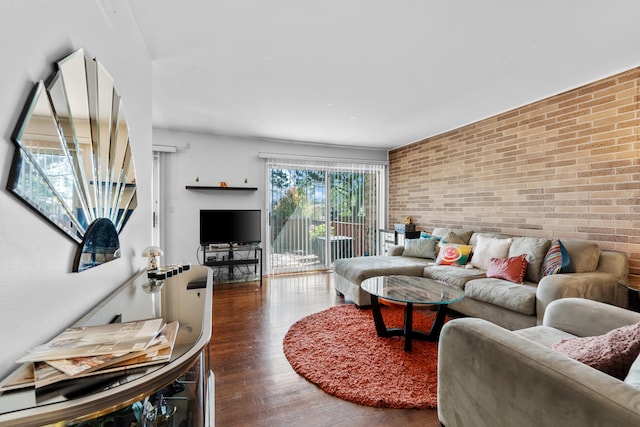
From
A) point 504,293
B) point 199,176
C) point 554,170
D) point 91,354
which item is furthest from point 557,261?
point 199,176

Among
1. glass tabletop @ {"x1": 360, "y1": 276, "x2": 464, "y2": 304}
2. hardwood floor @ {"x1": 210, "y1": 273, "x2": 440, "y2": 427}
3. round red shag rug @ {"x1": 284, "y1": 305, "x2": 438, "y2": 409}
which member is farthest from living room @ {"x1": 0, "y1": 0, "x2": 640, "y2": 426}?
glass tabletop @ {"x1": 360, "y1": 276, "x2": 464, "y2": 304}

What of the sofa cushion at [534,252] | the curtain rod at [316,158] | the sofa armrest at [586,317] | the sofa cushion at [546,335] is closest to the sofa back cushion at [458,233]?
the sofa cushion at [534,252]

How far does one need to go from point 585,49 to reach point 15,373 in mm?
3636

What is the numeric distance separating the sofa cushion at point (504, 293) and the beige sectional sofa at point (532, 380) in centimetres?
87

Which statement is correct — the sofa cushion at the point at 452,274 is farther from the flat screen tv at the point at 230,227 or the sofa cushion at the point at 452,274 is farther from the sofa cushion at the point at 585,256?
the flat screen tv at the point at 230,227

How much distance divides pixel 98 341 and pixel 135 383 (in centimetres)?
26

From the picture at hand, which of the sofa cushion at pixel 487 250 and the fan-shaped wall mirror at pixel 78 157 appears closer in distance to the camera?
the fan-shaped wall mirror at pixel 78 157

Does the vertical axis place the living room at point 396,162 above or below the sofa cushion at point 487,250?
above

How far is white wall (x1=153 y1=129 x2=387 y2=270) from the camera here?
15.5 feet

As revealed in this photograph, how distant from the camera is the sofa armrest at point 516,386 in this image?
89cm

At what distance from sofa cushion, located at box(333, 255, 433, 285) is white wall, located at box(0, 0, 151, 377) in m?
2.60

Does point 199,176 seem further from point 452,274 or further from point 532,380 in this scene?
point 532,380

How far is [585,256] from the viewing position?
274 cm

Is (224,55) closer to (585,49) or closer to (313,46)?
(313,46)
